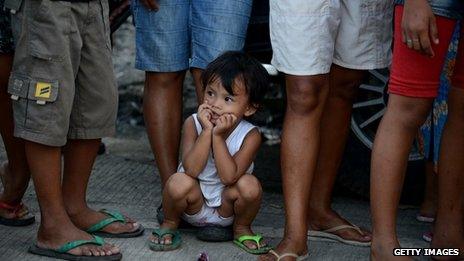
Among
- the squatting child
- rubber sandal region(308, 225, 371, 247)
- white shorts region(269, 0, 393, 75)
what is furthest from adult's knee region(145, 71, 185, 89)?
rubber sandal region(308, 225, 371, 247)

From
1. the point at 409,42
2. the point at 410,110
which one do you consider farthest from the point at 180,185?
the point at 409,42

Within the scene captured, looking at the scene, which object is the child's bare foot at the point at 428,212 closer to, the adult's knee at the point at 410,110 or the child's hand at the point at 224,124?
the adult's knee at the point at 410,110

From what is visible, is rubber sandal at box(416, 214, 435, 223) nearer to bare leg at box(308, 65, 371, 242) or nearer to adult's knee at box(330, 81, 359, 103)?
bare leg at box(308, 65, 371, 242)

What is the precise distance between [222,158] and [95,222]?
0.62m

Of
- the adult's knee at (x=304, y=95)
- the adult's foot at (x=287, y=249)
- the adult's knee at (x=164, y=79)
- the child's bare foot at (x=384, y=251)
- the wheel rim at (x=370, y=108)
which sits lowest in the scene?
the adult's foot at (x=287, y=249)

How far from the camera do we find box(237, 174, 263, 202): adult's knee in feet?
12.8

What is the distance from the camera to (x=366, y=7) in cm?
387

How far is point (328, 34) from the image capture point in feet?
12.3

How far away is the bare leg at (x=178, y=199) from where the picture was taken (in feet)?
12.9

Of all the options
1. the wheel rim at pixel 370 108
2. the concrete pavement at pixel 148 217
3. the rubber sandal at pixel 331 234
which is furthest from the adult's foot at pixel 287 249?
the wheel rim at pixel 370 108

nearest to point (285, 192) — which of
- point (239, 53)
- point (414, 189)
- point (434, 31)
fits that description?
point (239, 53)

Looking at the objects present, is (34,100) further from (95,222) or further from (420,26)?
(420,26)

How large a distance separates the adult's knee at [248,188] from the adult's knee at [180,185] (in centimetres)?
20

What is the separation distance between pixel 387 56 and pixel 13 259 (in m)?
1.69
